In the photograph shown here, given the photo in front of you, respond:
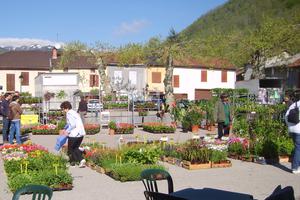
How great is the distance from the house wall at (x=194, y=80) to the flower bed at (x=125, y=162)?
53.2 meters

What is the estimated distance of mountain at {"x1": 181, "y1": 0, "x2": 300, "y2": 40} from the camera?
87838mm

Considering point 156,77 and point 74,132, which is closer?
point 74,132

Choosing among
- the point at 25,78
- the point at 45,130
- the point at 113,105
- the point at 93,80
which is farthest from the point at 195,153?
the point at 25,78

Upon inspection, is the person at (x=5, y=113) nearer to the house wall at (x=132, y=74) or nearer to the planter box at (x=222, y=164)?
the planter box at (x=222, y=164)

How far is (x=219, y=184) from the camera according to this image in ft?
33.2

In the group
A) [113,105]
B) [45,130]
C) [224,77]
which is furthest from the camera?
[224,77]

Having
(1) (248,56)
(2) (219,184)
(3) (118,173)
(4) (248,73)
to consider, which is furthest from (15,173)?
(4) (248,73)

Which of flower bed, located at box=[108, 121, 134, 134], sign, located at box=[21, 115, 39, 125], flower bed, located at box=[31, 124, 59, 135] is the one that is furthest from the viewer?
sign, located at box=[21, 115, 39, 125]

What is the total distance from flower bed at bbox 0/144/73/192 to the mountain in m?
74.7

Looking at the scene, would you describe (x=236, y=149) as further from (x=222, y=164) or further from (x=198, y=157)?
(x=198, y=157)

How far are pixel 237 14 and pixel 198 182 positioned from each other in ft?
308

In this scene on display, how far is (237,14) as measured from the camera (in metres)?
101

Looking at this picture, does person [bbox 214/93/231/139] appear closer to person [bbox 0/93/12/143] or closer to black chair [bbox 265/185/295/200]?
person [bbox 0/93/12/143]

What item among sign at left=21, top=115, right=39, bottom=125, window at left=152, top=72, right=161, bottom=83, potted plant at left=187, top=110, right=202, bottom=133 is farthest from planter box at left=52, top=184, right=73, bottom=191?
window at left=152, top=72, right=161, bottom=83
